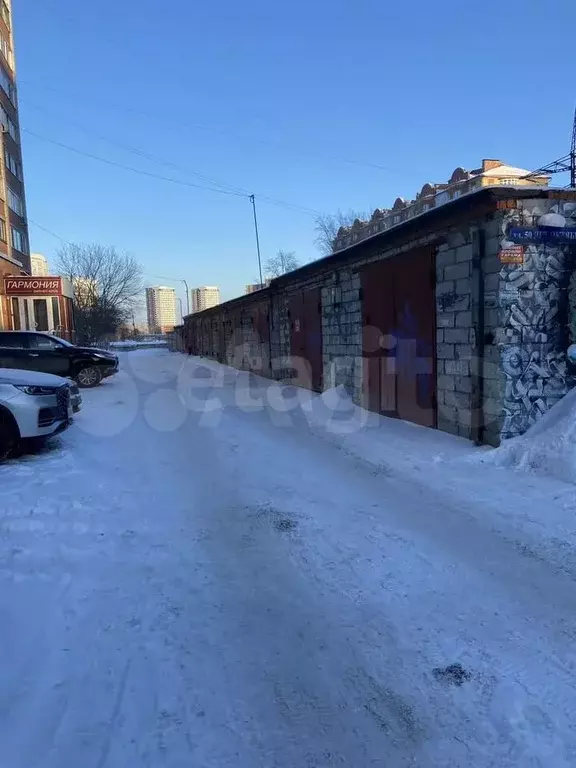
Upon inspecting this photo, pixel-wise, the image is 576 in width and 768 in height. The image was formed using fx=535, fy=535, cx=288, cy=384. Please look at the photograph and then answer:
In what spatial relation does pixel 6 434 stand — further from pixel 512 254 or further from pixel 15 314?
pixel 15 314

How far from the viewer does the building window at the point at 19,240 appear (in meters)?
34.6

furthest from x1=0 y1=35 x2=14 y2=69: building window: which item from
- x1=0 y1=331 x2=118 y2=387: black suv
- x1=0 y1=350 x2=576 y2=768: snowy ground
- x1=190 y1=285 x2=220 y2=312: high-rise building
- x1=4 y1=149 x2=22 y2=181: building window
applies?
x1=190 y1=285 x2=220 y2=312: high-rise building

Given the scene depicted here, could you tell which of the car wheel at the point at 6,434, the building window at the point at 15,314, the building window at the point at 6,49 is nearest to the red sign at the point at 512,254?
the car wheel at the point at 6,434

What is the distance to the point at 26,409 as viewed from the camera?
20.8 feet

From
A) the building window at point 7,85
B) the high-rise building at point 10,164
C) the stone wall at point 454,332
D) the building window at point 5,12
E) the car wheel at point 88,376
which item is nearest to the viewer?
the stone wall at point 454,332

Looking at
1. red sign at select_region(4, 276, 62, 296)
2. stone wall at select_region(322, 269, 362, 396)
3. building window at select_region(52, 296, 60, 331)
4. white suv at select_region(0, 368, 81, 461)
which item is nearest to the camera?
white suv at select_region(0, 368, 81, 461)

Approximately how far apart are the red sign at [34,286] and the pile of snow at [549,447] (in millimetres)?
22721

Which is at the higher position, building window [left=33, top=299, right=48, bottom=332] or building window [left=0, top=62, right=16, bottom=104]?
building window [left=0, top=62, right=16, bottom=104]

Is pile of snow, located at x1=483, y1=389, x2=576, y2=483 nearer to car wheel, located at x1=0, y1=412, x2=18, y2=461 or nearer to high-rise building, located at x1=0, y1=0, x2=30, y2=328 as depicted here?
car wheel, located at x1=0, y1=412, x2=18, y2=461

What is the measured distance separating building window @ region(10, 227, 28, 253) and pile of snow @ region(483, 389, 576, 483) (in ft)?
117

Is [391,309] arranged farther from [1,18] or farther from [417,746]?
[1,18]

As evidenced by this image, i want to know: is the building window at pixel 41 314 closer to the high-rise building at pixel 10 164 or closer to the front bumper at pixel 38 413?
the high-rise building at pixel 10 164

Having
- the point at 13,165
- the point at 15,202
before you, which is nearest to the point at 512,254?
the point at 15,202

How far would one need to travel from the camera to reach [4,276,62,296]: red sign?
2378 centimetres
